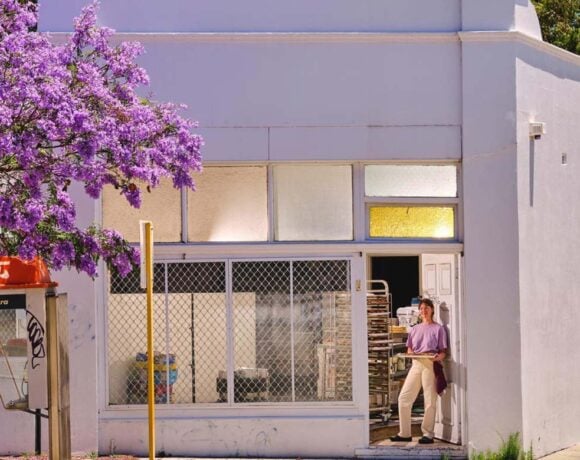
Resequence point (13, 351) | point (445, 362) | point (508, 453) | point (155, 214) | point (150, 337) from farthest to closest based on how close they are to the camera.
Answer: point (445, 362)
point (155, 214)
point (508, 453)
point (13, 351)
point (150, 337)

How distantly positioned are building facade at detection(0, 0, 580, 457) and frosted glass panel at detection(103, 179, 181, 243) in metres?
0.02

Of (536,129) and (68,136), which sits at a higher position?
(536,129)

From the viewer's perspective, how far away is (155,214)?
1503cm

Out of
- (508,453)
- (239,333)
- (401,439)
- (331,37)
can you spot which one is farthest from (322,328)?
(331,37)

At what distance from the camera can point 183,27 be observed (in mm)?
15023

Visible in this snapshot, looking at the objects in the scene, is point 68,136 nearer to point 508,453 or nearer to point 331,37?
point 331,37

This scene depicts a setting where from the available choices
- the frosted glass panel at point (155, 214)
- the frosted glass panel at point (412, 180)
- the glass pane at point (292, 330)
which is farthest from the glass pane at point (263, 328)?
the frosted glass panel at point (412, 180)

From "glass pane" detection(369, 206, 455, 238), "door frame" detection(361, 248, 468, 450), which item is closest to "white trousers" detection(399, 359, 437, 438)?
"door frame" detection(361, 248, 468, 450)

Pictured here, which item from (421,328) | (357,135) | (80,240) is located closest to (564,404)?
(421,328)

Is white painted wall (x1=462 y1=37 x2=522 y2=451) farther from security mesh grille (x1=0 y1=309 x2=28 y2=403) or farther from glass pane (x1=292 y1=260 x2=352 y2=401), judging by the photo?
security mesh grille (x1=0 y1=309 x2=28 y2=403)

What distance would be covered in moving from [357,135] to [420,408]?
5.16 m

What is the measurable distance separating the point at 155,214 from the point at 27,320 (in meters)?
2.51

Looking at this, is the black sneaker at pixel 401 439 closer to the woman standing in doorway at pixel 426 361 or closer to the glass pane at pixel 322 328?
the woman standing in doorway at pixel 426 361

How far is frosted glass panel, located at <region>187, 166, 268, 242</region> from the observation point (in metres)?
15.0
